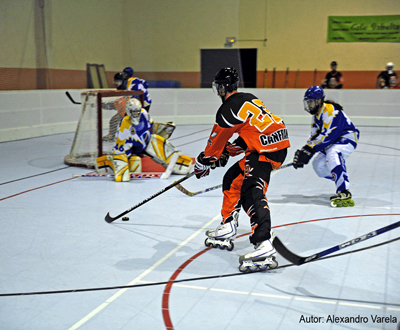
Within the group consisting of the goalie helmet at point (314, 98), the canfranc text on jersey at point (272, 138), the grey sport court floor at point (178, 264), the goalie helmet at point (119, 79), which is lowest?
the grey sport court floor at point (178, 264)

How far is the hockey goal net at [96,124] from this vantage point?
6.66m

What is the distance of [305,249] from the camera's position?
337 centimetres

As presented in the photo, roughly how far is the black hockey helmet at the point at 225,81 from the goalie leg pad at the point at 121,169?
2840 mm

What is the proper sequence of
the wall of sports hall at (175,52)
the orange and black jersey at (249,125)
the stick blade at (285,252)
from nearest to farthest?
1. the stick blade at (285,252)
2. the orange and black jersey at (249,125)
3. the wall of sports hall at (175,52)

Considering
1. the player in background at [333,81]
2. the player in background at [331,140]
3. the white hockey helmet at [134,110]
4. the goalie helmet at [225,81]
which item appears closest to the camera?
the goalie helmet at [225,81]

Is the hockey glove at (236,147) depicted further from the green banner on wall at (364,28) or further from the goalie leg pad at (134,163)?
the green banner on wall at (364,28)

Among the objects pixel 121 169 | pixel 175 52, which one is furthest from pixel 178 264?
pixel 175 52

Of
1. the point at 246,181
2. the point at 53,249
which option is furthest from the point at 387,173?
the point at 53,249

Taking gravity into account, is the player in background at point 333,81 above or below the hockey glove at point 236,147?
above

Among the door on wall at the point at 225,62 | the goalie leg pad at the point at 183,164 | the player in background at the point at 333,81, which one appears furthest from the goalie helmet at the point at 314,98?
the door on wall at the point at 225,62

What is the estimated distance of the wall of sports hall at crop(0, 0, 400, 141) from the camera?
1012 centimetres

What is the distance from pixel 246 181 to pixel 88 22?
37.4ft

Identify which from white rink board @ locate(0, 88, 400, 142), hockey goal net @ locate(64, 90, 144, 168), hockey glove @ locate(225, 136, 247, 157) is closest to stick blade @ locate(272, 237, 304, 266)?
hockey glove @ locate(225, 136, 247, 157)

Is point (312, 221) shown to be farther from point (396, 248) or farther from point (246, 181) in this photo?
point (246, 181)
